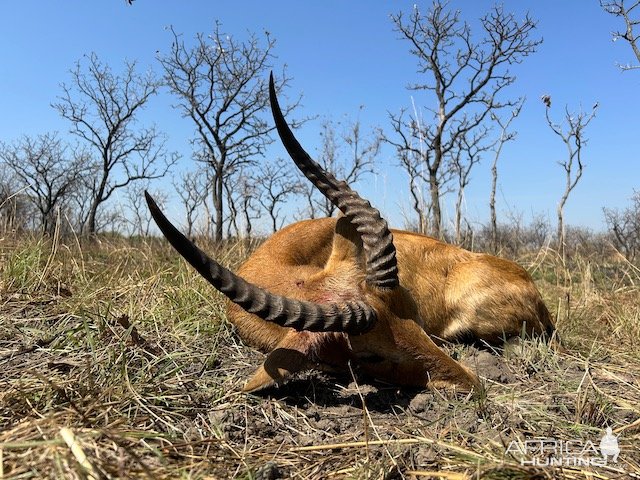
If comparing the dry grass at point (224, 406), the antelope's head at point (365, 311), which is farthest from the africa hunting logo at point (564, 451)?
the antelope's head at point (365, 311)

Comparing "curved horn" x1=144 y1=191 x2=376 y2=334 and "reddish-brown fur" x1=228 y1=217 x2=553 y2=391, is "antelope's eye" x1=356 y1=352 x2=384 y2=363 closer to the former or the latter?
"reddish-brown fur" x1=228 y1=217 x2=553 y2=391

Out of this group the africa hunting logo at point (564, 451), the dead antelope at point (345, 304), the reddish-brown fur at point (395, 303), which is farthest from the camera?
the reddish-brown fur at point (395, 303)

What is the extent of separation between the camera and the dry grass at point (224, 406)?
230 cm

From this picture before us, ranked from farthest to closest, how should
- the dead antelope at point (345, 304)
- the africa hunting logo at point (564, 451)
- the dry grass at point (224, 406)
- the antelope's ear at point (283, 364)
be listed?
the antelope's ear at point (283, 364), the dead antelope at point (345, 304), the africa hunting logo at point (564, 451), the dry grass at point (224, 406)

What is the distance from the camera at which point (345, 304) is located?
121 inches

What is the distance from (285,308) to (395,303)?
82 cm

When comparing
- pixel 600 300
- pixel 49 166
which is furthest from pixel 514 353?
pixel 49 166

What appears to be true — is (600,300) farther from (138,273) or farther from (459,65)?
(459,65)

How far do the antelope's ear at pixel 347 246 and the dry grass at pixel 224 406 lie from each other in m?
0.79

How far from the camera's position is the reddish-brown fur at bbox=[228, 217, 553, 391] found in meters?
3.27

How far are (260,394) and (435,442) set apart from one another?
1.11 m

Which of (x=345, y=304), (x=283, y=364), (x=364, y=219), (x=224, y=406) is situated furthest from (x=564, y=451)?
(x=224, y=406)

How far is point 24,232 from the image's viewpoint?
6.89 metres

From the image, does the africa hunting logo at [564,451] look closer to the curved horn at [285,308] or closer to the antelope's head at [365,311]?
the antelope's head at [365,311]
